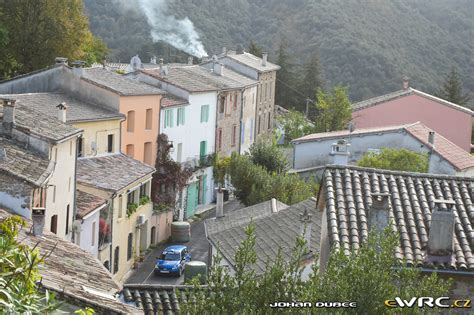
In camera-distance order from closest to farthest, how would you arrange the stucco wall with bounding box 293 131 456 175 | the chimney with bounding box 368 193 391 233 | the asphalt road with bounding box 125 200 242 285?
the chimney with bounding box 368 193 391 233, the asphalt road with bounding box 125 200 242 285, the stucco wall with bounding box 293 131 456 175

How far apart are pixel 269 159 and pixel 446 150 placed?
9.46 metres

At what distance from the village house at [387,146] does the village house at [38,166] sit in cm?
1437

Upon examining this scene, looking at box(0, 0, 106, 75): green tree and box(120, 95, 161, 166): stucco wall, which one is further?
box(0, 0, 106, 75): green tree

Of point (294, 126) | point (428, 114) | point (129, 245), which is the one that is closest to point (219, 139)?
point (428, 114)

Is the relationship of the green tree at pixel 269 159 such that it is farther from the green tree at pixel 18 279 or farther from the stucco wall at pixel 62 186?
the green tree at pixel 18 279

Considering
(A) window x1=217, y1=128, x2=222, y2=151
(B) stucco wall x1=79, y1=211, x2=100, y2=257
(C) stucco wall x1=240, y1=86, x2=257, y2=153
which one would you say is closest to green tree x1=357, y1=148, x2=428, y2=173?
(B) stucco wall x1=79, y1=211, x2=100, y2=257

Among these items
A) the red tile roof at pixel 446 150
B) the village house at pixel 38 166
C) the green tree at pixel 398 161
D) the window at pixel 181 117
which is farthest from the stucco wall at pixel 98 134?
the red tile roof at pixel 446 150

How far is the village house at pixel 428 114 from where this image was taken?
60.6 metres

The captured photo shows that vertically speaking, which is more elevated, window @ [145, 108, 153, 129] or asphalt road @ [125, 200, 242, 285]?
window @ [145, 108, 153, 129]

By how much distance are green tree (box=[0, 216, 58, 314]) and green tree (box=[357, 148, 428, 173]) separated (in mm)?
33813

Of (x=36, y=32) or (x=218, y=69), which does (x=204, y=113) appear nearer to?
(x=218, y=69)

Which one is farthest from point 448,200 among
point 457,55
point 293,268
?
point 457,55

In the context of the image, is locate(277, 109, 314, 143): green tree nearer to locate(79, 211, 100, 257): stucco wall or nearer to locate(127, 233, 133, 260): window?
locate(127, 233, 133, 260): window

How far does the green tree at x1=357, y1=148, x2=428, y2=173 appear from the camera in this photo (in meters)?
41.9
